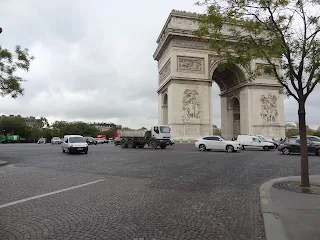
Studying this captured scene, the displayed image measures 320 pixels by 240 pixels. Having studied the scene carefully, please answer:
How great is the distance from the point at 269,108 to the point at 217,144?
1973cm

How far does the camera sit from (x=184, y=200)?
20.1ft

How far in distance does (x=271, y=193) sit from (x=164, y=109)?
127 feet

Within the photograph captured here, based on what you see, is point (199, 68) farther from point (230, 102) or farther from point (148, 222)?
point (148, 222)

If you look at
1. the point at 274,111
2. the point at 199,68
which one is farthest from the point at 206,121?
the point at 274,111

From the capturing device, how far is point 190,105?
37.8 meters

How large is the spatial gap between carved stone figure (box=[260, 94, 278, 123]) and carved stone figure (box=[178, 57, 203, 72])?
10.1 m

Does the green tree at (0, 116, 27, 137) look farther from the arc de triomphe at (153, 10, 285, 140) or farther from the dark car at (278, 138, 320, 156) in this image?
the dark car at (278, 138, 320, 156)

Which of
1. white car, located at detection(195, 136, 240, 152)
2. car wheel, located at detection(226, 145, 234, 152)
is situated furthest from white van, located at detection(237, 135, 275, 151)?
car wheel, located at detection(226, 145, 234, 152)

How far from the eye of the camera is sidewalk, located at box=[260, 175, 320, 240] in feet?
12.5

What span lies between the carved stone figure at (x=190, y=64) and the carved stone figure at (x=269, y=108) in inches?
397

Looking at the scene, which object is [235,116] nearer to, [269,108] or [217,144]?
[269,108]

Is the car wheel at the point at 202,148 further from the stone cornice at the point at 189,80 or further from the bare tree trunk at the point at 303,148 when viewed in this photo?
the bare tree trunk at the point at 303,148

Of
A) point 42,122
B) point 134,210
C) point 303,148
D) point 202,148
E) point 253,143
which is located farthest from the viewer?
point 42,122

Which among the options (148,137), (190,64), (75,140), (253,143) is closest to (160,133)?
(148,137)
